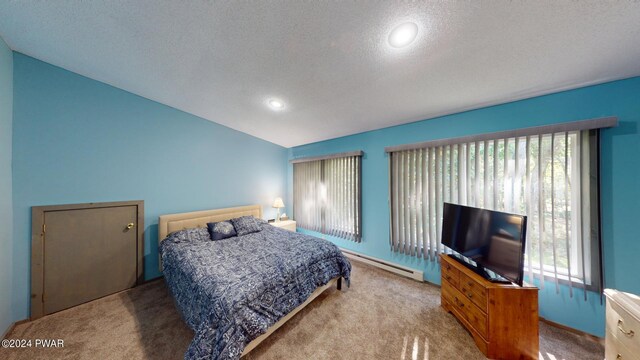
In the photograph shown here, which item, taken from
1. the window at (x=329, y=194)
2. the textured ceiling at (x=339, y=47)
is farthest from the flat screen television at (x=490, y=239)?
the window at (x=329, y=194)

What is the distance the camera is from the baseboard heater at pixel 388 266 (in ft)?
8.52

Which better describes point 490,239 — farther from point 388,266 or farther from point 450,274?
point 388,266

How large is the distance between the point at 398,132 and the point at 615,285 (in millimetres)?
2483

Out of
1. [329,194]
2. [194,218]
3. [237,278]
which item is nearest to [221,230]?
[194,218]

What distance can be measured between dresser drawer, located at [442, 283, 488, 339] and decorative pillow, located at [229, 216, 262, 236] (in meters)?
2.69

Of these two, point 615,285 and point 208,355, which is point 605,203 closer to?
point 615,285

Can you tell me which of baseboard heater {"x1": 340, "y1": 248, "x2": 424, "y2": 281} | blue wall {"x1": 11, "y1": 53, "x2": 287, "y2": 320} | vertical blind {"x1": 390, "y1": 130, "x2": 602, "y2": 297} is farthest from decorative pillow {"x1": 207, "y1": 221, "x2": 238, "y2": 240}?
vertical blind {"x1": 390, "y1": 130, "x2": 602, "y2": 297}

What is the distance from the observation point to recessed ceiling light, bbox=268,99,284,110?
2435 millimetres

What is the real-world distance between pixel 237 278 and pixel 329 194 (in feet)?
7.59

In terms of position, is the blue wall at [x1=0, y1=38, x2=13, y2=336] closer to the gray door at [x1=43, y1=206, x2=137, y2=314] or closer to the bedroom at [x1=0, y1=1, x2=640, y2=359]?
the bedroom at [x1=0, y1=1, x2=640, y2=359]

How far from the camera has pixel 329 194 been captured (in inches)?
143

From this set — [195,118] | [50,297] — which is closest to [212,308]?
[50,297]

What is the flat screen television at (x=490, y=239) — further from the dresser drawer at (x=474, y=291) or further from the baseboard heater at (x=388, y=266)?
the baseboard heater at (x=388, y=266)

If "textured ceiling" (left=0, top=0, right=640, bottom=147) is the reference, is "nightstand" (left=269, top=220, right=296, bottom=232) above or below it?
below
